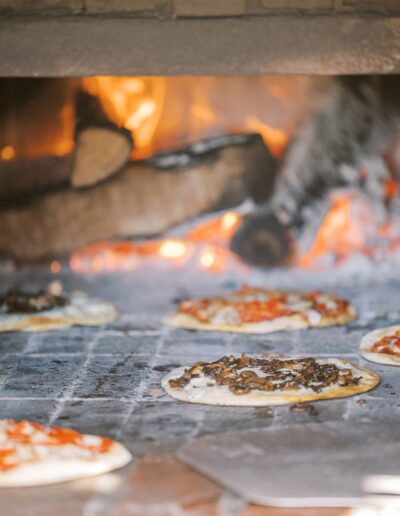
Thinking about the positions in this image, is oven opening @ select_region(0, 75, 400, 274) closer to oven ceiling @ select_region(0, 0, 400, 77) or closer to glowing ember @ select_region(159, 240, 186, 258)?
glowing ember @ select_region(159, 240, 186, 258)

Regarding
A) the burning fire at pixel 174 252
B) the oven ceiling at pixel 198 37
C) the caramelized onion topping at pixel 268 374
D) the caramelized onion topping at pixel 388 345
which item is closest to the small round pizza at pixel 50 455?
the caramelized onion topping at pixel 268 374

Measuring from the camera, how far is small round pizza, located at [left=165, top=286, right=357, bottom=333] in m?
6.42

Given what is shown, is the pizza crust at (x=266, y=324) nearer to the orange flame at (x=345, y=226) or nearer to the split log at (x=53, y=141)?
the orange flame at (x=345, y=226)

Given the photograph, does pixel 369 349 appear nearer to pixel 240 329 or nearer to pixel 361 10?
pixel 240 329

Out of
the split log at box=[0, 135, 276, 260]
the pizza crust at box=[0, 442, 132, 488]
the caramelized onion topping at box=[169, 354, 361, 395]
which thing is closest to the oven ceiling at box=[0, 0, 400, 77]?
the caramelized onion topping at box=[169, 354, 361, 395]

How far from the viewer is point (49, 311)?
6715mm

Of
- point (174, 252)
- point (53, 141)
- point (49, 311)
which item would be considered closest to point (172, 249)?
point (174, 252)

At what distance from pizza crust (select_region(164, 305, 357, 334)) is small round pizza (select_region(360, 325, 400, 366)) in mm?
366

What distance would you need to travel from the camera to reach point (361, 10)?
5992 mm

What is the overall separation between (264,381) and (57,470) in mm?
1371

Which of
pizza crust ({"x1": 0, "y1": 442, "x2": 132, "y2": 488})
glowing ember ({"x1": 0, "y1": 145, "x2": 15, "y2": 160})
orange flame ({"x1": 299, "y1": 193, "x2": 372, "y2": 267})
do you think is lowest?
pizza crust ({"x1": 0, "y1": 442, "x2": 132, "y2": 488})

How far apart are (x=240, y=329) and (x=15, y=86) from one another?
9.90 feet

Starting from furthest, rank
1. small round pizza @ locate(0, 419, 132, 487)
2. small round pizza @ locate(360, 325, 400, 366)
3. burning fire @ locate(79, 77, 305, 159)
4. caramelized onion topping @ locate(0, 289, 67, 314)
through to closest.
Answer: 1. burning fire @ locate(79, 77, 305, 159)
2. caramelized onion topping @ locate(0, 289, 67, 314)
3. small round pizza @ locate(360, 325, 400, 366)
4. small round pizza @ locate(0, 419, 132, 487)

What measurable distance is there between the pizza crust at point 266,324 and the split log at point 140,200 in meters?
1.66
